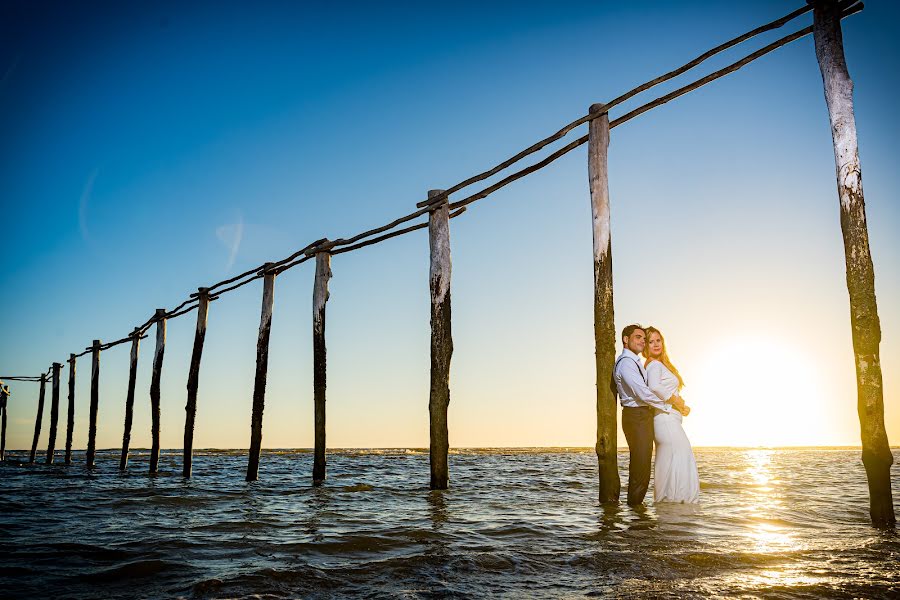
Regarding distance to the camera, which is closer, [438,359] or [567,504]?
[567,504]

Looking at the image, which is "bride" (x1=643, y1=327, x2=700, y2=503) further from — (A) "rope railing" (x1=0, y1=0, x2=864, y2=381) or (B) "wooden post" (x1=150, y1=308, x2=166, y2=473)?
(B) "wooden post" (x1=150, y1=308, x2=166, y2=473)

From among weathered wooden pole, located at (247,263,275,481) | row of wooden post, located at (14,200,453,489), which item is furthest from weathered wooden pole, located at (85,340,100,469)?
weathered wooden pole, located at (247,263,275,481)

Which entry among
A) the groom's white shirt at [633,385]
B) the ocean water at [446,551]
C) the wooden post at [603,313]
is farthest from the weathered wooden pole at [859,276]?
the wooden post at [603,313]

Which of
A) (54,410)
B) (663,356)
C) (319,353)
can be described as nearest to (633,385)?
(663,356)

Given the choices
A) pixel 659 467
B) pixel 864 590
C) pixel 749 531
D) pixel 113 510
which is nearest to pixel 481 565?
pixel 864 590

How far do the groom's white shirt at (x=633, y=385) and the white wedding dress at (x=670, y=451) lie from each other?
84mm

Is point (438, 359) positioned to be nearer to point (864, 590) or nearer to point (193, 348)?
point (864, 590)

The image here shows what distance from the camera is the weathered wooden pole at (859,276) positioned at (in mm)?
4637

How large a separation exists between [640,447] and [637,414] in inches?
14.3

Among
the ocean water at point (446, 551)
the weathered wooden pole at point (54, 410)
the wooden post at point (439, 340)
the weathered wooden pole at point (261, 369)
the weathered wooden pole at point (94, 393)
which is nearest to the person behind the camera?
the ocean water at point (446, 551)

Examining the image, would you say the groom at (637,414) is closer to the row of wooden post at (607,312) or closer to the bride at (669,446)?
the bride at (669,446)

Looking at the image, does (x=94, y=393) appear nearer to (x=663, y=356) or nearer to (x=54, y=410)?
(x=54, y=410)

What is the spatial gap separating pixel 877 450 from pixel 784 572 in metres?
2.00

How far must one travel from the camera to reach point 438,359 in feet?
28.5
